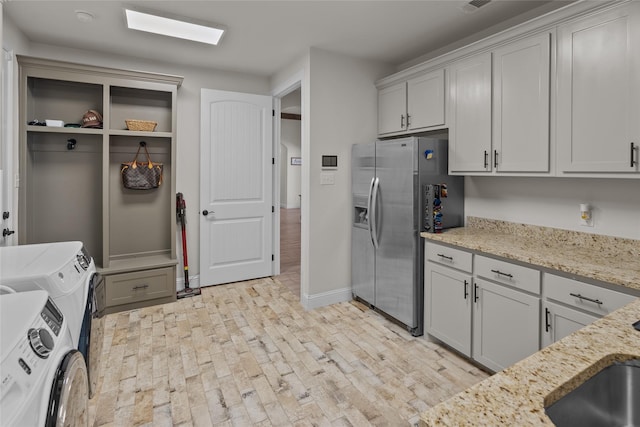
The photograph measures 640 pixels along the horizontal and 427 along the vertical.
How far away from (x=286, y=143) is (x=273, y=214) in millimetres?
6852

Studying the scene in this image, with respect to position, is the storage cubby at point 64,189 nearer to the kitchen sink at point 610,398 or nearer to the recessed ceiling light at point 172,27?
the recessed ceiling light at point 172,27

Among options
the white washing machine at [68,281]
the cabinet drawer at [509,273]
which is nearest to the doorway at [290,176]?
the cabinet drawer at [509,273]

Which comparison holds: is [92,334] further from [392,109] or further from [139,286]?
[392,109]

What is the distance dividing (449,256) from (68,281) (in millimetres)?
2378

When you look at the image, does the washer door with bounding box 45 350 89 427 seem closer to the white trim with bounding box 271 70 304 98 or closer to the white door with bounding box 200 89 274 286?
the white door with bounding box 200 89 274 286

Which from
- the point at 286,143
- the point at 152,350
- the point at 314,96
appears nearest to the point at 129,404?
the point at 152,350

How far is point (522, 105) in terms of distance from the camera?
241 cm

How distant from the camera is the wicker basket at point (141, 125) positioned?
3526 mm

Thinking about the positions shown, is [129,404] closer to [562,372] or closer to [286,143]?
[562,372]

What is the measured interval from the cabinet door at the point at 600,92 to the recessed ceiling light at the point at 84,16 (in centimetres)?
344

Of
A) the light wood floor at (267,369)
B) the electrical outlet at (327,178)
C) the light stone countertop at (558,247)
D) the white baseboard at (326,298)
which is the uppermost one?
the electrical outlet at (327,178)

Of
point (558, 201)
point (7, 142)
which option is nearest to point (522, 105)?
point (558, 201)

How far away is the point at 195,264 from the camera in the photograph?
4148 mm

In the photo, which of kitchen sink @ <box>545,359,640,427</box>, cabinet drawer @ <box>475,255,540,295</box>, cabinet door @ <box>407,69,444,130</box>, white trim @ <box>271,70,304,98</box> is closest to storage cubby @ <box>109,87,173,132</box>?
white trim @ <box>271,70,304,98</box>
